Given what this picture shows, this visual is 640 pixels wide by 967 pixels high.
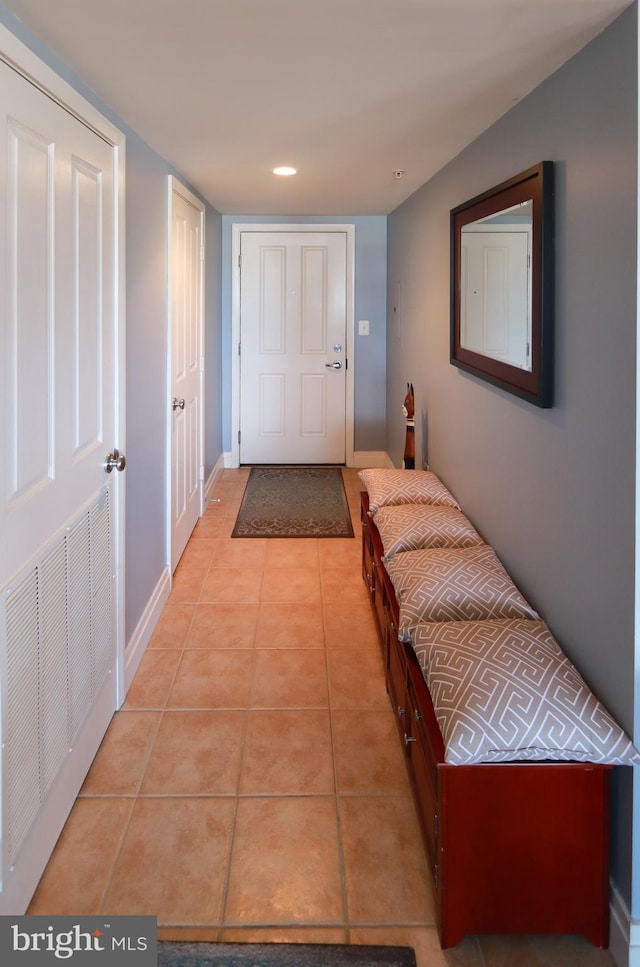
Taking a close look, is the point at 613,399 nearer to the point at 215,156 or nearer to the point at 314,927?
the point at 314,927

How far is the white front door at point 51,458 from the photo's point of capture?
1.68 metres

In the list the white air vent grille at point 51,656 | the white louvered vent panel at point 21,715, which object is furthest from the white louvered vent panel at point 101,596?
the white louvered vent panel at point 21,715

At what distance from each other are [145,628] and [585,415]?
2.05 metres

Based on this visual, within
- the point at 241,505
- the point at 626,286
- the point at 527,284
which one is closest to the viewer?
the point at 626,286

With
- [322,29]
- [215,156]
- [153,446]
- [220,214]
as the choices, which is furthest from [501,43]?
[220,214]

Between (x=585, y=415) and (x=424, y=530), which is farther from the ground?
(x=585, y=415)

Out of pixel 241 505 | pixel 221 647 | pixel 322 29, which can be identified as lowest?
pixel 221 647

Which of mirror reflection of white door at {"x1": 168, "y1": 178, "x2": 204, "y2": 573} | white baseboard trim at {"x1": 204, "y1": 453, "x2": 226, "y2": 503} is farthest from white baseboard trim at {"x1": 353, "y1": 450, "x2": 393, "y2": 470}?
mirror reflection of white door at {"x1": 168, "y1": 178, "x2": 204, "y2": 573}

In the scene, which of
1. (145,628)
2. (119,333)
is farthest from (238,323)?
(119,333)

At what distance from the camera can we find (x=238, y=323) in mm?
6305

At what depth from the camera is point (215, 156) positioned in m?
3.55

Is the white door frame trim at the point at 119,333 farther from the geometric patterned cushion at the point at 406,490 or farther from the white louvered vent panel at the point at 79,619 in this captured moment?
the geometric patterned cushion at the point at 406,490

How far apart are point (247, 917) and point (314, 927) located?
0.16 metres

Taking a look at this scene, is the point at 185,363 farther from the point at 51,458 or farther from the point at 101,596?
the point at 51,458
